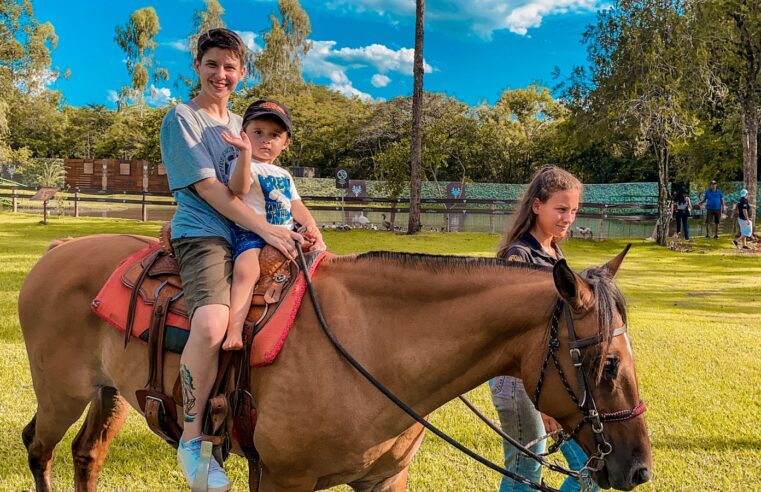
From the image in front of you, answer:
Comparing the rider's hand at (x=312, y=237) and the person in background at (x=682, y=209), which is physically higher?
the person in background at (x=682, y=209)

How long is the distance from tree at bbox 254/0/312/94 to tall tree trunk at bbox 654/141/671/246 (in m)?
37.7

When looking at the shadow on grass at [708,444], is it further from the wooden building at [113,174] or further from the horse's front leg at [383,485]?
the wooden building at [113,174]

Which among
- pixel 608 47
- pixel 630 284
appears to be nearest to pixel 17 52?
pixel 608 47

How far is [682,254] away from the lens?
55.1ft

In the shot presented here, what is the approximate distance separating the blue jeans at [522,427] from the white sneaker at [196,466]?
1.44 metres

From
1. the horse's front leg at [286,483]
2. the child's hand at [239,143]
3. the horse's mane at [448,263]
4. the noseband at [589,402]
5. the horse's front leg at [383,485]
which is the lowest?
the horse's front leg at [383,485]

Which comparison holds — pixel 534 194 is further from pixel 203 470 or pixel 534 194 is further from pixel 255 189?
pixel 203 470

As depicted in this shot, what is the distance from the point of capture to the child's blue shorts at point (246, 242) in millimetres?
2479

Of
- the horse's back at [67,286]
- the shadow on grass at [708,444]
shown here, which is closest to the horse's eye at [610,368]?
the horse's back at [67,286]

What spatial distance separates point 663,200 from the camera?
18.7 m

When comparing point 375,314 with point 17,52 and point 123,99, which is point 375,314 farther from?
point 123,99

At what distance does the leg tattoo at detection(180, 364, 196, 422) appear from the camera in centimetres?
234

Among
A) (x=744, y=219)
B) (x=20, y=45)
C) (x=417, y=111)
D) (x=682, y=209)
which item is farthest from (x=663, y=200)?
(x=20, y=45)

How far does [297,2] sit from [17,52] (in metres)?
27.3
